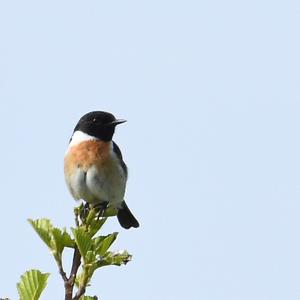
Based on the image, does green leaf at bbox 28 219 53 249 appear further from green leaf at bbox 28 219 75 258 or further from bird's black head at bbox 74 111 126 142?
bird's black head at bbox 74 111 126 142

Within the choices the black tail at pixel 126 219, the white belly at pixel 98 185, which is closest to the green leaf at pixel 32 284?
the white belly at pixel 98 185

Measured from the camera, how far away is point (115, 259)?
316 centimetres

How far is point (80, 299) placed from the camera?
9.64 ft

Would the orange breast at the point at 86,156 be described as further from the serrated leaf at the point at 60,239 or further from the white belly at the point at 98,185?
the serrated leaf at the point at 60,239

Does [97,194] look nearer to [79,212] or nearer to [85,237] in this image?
[79,212]

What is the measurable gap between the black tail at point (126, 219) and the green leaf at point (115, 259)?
5043mm

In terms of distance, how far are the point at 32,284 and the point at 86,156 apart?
4628 mm

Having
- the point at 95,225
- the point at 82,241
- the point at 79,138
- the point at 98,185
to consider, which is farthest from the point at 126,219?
the point at 82,241

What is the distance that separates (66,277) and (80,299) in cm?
12

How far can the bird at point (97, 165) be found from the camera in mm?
7125

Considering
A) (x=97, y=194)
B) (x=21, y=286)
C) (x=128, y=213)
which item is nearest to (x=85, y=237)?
(x=21, y=286)

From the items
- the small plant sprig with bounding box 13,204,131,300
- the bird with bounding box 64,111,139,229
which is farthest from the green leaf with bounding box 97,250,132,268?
the bird with bounding box 64,111,139,229

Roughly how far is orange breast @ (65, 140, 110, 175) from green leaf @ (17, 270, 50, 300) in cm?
441

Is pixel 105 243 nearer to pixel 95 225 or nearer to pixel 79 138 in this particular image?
pixel 95 225
